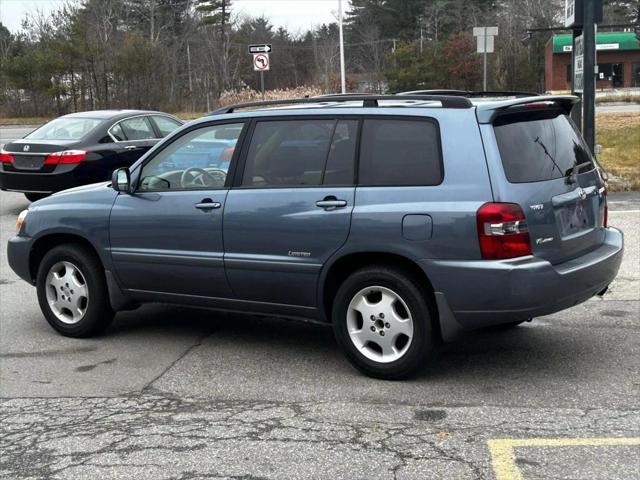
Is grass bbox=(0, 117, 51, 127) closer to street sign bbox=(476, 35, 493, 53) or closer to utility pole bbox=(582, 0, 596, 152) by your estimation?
street sign bbox=(476, 35, 493, 53)

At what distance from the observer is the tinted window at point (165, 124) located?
13.7 m

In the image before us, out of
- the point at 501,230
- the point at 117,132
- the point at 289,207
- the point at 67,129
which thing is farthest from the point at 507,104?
the point at 67,129

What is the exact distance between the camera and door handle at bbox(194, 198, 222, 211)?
557cm

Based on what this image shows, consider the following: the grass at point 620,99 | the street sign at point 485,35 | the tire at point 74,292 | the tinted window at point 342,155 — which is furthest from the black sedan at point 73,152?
the grass at point 620,99

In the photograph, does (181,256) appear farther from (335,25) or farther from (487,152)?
(335,25)

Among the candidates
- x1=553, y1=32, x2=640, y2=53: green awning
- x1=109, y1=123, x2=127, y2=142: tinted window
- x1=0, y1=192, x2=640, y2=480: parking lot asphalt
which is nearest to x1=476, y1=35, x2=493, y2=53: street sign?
x1=109, y1=123, x2=127, y2=142: tinted window

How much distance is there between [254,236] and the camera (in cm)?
541

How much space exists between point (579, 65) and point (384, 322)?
8.15 m

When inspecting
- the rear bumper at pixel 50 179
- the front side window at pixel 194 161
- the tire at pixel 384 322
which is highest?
the front side window at pixel 194 161

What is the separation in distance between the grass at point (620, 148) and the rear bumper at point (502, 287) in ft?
28.1

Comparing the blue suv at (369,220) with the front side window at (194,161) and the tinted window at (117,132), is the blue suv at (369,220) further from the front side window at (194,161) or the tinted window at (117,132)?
the tinted window at (117,132)

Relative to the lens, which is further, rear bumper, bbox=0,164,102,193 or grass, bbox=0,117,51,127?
grass, bbox=0,117,51,127

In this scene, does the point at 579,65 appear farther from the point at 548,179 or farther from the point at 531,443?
the point at 531,443

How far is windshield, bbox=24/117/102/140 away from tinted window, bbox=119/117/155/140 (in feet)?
1.47
